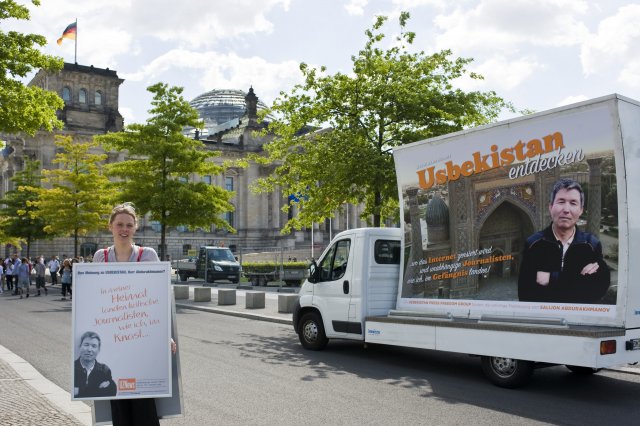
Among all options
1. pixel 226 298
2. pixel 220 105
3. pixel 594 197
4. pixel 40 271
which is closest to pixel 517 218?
pixel 594 197

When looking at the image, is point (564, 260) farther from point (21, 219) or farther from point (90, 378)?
point (21, 219)

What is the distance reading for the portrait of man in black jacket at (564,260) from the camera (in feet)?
28.7

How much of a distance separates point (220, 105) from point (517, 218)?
116 meters

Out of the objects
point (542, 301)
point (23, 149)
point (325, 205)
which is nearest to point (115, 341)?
point (542, 301)

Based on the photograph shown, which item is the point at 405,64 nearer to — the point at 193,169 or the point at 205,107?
the point at 193,169

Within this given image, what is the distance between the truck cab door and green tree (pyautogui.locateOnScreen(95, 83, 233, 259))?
18105 mm

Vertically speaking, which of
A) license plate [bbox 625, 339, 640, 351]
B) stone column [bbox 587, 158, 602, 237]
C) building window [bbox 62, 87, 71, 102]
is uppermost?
building window [bbox 62, 87, 71, 102]

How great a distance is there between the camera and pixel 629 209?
8.46 metres

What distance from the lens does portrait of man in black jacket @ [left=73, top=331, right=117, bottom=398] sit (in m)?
4.90

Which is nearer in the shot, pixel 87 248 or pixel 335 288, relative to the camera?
pixel 335 288

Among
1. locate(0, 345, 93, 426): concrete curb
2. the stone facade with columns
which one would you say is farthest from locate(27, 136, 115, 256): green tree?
locate(0, 345, 93, 426): concrete curb

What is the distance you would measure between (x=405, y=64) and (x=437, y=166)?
916 centimetres

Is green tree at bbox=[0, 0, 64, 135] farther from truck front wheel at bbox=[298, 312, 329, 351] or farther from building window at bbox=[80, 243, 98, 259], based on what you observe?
building window at bbox=[80, 243, 98, 259]

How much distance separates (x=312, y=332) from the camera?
44.4ft
